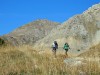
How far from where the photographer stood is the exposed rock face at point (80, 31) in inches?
2162

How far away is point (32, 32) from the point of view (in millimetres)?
99938

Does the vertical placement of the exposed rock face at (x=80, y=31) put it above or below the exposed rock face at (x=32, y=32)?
below

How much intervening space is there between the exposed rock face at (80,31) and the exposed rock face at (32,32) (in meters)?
30.9

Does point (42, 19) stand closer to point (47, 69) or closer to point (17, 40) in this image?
point (17, 40)

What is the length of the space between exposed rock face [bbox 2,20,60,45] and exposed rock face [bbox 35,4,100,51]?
30942mm

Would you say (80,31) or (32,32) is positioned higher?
(32,32)

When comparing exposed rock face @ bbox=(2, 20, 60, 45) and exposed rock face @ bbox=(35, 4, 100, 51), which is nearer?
exposed rock face @ bbox=(35, 4, 100, 51)

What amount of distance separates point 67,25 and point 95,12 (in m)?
5.08

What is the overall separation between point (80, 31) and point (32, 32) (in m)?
43.9

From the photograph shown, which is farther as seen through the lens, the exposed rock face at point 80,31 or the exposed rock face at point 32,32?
the exposed rock face at point 32,32

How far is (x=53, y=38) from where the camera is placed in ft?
194

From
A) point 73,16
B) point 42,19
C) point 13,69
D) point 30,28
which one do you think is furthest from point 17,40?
point 13,69

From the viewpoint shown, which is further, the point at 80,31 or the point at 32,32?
the point at 32,32

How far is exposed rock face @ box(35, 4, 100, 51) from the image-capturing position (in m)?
54.9
